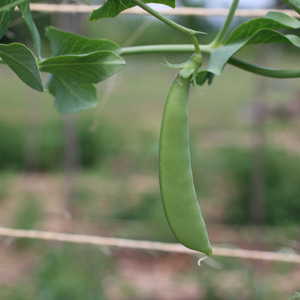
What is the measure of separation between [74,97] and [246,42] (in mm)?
143

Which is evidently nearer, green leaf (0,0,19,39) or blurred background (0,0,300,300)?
green leaf (0,0,19,39)

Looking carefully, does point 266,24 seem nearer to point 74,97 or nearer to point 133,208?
point 74,97

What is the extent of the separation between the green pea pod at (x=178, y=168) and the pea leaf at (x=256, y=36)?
0.14 feet

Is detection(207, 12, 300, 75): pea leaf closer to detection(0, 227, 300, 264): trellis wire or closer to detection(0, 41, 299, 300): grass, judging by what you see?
detection(0, 41, 299, 300): grass

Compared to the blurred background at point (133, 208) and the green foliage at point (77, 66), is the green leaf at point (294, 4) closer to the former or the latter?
the green foliage at point (77, 66)

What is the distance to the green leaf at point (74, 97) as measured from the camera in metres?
0.39

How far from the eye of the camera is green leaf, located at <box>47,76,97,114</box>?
1.28ft

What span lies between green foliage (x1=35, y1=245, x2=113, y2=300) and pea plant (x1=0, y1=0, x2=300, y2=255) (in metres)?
1.08

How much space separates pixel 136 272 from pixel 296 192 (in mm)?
807

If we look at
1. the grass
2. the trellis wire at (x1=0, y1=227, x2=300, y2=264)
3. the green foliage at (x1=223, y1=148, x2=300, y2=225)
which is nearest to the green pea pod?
the grass

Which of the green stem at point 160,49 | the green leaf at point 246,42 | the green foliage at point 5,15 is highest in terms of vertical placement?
the green foliage at point 5,15

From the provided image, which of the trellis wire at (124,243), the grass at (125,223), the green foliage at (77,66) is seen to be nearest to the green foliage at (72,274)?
the grass at (125,223)

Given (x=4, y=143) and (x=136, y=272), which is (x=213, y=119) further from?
(x=136, y=272)

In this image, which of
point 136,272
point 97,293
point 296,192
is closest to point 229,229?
point 296,192
